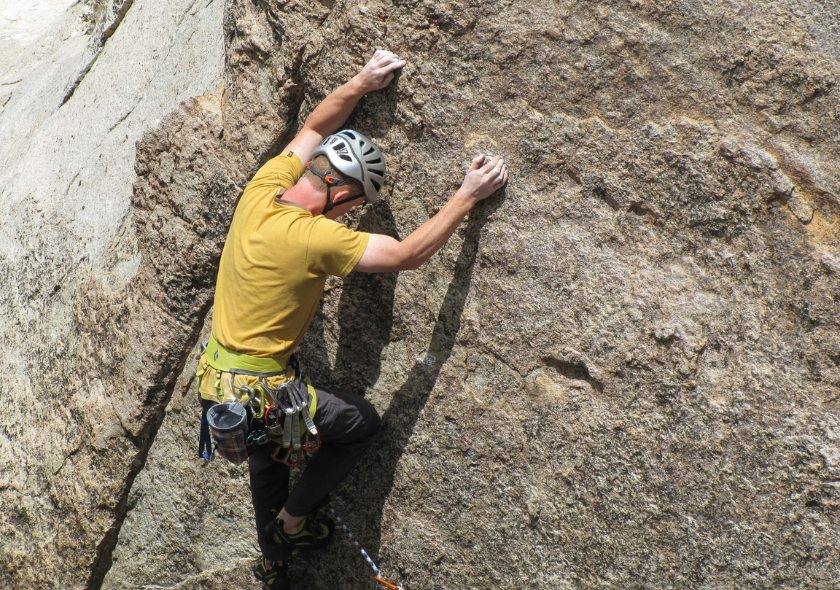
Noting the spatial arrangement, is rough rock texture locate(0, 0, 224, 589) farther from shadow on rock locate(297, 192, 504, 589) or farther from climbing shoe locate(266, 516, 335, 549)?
shadow on rock locate(297, 192, 504, 589)

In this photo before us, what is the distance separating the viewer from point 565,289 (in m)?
3.84

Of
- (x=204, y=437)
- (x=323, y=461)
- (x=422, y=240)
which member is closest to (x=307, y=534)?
(x=323, y=461)

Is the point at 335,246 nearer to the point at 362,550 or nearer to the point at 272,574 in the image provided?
the point at 362,550

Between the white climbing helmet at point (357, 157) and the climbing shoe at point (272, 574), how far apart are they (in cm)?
268

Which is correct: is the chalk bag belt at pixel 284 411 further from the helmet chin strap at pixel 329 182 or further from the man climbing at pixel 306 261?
the helmet chin strap at pixel 329 182

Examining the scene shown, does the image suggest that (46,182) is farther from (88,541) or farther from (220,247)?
(88,541)

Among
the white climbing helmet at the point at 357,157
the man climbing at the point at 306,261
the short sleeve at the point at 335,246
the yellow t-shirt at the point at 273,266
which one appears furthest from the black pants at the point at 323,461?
the white climbing helmet at the point at 357,157

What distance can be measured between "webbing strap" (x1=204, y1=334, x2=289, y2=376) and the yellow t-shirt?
36 mm

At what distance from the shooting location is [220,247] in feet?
15.1

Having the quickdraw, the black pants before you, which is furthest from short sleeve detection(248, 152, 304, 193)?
the black pants

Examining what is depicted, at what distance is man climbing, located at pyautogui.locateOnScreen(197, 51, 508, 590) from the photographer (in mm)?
3650

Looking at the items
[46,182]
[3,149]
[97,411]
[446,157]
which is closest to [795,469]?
[446,157]

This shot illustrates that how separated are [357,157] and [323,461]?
187 cm

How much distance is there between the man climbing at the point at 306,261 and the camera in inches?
144
